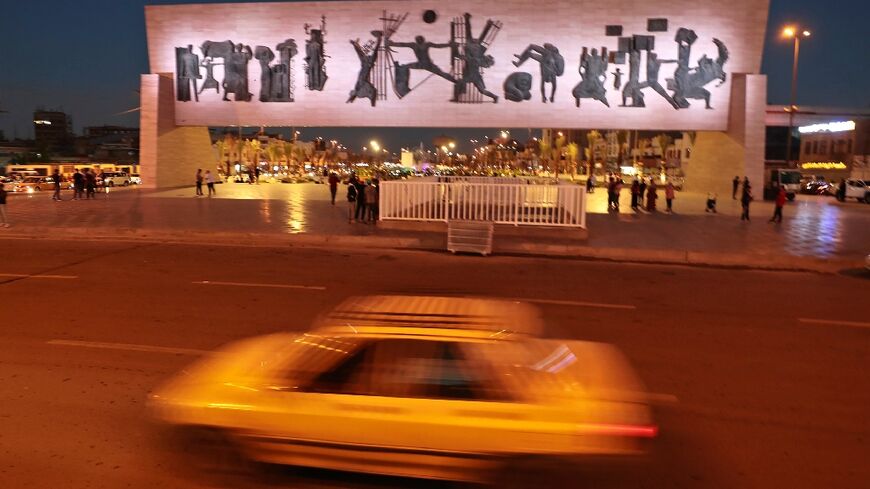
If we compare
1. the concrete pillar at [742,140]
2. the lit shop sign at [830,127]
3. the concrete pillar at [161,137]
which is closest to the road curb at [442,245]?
the concrete pillar at [161,137]

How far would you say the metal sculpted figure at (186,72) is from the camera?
36000 millimetres

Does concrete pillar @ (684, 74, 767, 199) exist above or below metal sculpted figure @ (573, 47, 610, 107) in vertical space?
below

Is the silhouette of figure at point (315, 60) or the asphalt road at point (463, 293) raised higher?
the silhouette of figure at point (315, 60)

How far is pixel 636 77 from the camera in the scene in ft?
107

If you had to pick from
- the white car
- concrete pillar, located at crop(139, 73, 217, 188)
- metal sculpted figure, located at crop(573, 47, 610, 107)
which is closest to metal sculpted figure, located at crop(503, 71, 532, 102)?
metal sculpted figure, located at crop(573, 47, 610, 107)

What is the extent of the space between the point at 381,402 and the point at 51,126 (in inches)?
7693

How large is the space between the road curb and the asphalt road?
3.22ft

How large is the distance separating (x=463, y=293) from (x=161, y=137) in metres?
35.5

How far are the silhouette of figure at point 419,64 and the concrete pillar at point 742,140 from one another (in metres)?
14.5

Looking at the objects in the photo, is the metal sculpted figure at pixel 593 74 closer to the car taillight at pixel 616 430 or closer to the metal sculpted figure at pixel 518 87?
the metal sculpted figure at pixel 518 87

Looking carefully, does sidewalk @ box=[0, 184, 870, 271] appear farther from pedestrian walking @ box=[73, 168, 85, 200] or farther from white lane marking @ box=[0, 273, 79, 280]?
white lane marking @ box=[0, 273, 79, 280]

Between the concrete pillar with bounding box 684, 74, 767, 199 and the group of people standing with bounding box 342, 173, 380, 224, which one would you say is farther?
the concrete pillar with bounding box 684, 74, 767, 199

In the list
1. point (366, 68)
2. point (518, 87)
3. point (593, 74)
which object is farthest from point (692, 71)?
point (366, 68)

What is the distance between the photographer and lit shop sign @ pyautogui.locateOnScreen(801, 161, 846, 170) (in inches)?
2598
